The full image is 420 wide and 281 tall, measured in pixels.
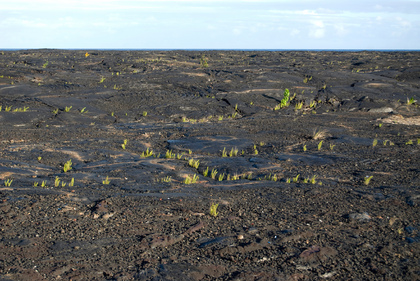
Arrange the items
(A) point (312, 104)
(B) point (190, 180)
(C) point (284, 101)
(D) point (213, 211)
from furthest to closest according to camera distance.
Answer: (A) point (312, 104), (C) point (284, 101), (B) point (190, 180), (D) point (213, 211)

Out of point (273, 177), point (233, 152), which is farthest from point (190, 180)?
point (233, 152)

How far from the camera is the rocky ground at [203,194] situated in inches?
167

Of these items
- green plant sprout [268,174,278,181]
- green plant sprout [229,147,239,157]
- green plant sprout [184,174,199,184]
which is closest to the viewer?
green plant sprout [184,174,199,184]

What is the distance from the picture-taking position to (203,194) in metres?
6.47

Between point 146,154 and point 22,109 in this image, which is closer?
point 146,154

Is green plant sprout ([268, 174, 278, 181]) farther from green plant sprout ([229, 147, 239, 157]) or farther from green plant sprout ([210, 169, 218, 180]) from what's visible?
green plant sprout ([229, 147, 239, 157])

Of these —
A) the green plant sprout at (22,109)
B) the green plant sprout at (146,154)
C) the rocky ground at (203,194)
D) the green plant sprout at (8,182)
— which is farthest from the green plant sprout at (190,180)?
the green plant sprout at (22,109)

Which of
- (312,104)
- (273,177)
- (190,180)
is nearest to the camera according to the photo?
(190,180)

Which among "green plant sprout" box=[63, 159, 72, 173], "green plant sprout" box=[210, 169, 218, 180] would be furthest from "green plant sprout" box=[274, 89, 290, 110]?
"green plant sprout" box=[63, 159, 72, 173]

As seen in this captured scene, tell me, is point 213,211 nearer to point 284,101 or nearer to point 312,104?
point 284,101

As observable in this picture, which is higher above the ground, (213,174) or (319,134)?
(213,174)

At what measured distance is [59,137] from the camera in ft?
37.7

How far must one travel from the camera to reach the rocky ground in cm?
425

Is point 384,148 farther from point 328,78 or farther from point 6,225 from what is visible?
point 328,78
